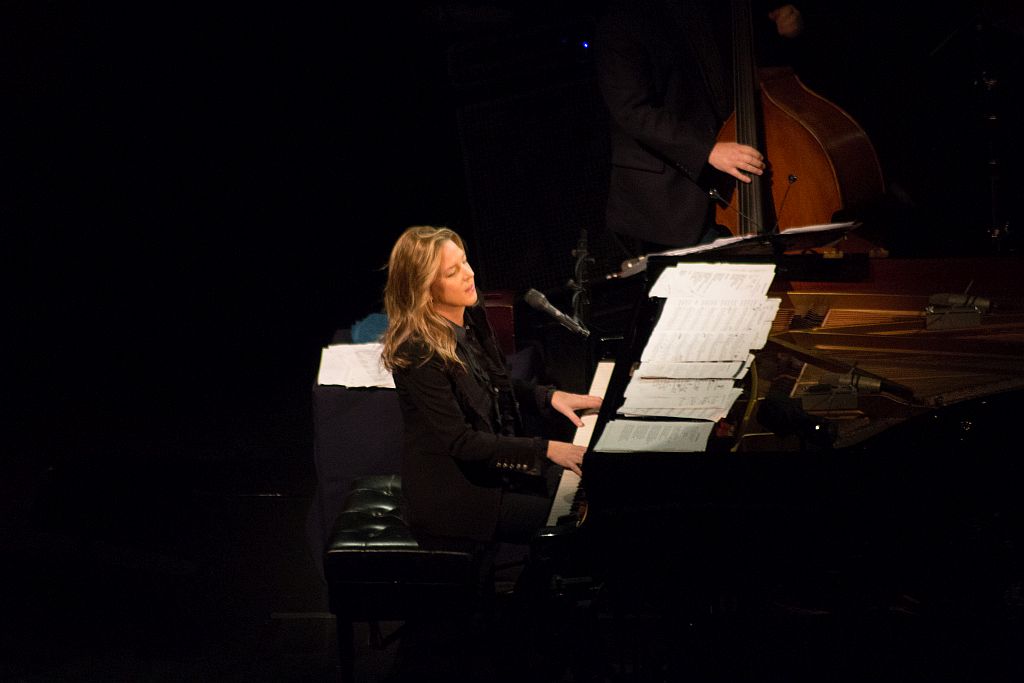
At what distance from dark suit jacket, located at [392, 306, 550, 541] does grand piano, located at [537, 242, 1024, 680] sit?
241 millimetres

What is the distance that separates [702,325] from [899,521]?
2.29 feet

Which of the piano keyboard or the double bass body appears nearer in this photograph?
the piano keyboard

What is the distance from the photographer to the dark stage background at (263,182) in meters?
4.40

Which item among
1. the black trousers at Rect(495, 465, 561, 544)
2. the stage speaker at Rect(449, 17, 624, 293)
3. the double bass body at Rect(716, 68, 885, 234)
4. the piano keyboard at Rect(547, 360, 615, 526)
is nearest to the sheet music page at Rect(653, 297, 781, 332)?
the piano keyboard at Rect(547, 360, 615, 526)

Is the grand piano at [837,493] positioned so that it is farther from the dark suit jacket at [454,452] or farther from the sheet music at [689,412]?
the dark suit jacket at [454,452]

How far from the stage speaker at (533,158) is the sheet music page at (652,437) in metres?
2.67

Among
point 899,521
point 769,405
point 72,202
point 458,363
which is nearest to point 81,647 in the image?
point 458,363

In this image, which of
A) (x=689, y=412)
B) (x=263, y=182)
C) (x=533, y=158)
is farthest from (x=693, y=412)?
(x=263, y=182)

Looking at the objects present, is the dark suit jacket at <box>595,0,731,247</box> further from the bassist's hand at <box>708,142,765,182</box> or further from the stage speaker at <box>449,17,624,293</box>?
the stage speaker at <box>449,17,624,293</box>

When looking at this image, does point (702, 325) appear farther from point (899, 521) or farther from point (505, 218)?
point (505, 218)

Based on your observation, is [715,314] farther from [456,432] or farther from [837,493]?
[456,432]

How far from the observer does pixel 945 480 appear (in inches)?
96.8

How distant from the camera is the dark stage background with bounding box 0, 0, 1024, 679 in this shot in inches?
173

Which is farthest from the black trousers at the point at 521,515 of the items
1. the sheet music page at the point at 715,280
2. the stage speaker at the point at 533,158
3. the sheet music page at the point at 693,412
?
the stage speaker at the point at 533,158
